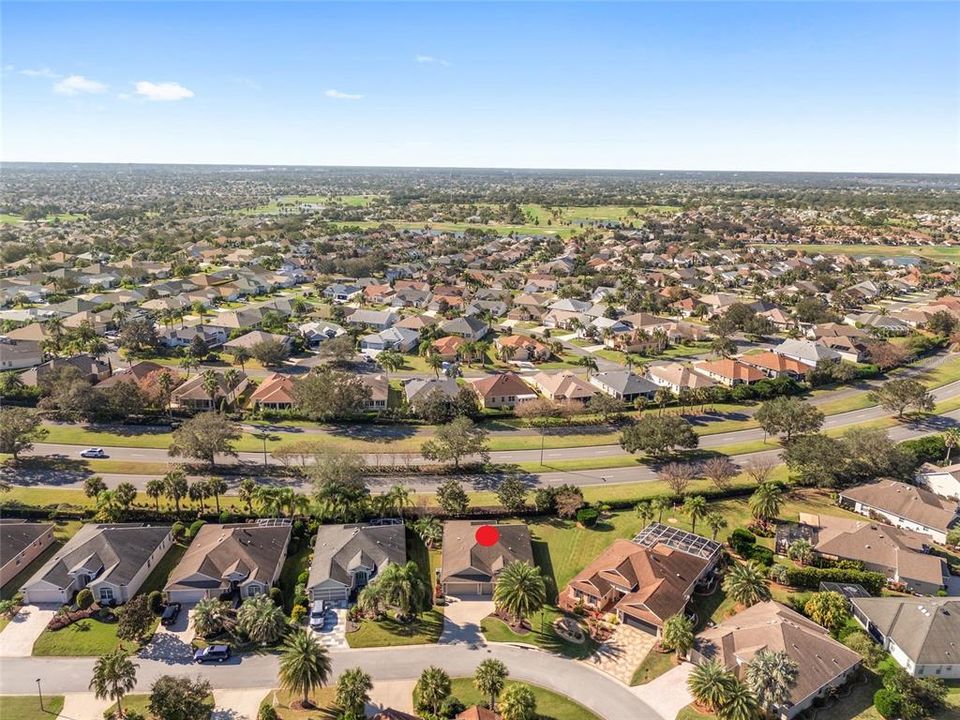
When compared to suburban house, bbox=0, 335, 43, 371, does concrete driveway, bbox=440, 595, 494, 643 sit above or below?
below

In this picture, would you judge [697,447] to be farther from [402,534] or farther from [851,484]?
[402,534]

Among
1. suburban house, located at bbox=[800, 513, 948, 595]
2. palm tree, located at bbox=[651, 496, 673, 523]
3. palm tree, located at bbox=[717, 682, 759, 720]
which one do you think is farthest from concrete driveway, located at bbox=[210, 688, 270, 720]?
suburban house, located at bbox=[800, 513, 948, 595]

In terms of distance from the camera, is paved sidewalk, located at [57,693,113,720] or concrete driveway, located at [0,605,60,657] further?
concrete driveway, located at [0,605,60,657]

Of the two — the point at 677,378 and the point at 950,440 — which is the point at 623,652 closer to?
the point at 950,440

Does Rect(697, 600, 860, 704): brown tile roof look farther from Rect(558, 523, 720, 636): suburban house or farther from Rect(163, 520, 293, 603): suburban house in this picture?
Rect(163, 520, 293, 603): suburban house

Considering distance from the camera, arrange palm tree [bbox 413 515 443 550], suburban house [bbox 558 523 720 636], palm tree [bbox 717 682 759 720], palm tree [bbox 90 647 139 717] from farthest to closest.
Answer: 1. palm tree [bbox 413 515 443 550]
2. suburban house [bbox 558 523 720 636]
3. palm tree [bbox 90 647 139 717]
4. palm tree [bbox 717 682 759 720]

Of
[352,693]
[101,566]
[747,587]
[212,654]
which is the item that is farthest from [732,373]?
[101,566]

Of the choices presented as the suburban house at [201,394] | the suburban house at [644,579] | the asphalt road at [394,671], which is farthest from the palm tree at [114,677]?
the suburban house at [201,394]

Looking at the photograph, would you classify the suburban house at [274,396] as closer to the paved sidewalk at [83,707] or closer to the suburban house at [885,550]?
the paved sidewalk at [83,707]
